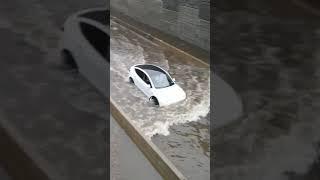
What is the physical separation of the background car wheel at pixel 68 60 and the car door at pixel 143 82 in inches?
6.1

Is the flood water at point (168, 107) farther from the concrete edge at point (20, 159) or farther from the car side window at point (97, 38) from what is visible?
the concrete edge at point (20, 159)

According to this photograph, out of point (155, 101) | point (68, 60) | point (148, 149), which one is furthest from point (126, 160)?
point (68, 60)

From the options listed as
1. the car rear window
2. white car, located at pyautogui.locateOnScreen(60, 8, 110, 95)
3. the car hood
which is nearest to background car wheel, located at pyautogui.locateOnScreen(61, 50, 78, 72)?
white car, located at pyautogui.locateOnScreen(60, 8, 110, 95)

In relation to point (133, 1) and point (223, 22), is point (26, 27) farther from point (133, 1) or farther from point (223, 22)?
point (223, 22)

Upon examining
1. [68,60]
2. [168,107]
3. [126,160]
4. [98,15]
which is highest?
[98,15]

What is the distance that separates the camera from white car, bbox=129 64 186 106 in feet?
3.32

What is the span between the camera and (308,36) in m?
1.46

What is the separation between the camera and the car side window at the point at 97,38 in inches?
38.7

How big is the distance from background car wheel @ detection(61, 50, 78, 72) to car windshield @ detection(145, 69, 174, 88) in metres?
0.18

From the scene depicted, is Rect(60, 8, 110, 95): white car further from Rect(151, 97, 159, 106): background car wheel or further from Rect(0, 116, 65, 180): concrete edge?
Rect(0, 116, 65, 180): concrete edge

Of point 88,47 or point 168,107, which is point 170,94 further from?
point 88,47

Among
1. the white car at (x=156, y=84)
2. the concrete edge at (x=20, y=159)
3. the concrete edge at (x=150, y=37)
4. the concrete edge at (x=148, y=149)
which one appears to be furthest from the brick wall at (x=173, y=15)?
the concrete edge at (x=20, y=159)

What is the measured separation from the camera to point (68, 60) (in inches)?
39.9

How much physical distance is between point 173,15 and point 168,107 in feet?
0.95
